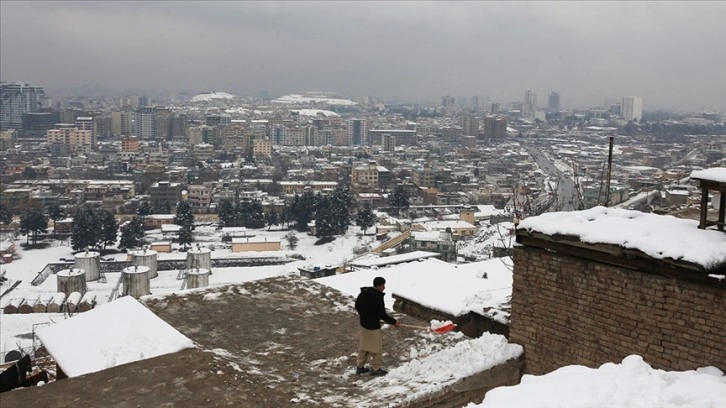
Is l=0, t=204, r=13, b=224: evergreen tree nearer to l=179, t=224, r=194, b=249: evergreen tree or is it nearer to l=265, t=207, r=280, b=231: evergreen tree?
l=179, t=224, r=194, b=249: evergreen tree

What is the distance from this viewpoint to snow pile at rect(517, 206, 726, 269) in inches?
136

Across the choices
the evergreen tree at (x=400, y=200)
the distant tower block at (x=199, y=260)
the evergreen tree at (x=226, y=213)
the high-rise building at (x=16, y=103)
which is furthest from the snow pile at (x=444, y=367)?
the high-rise building at (x=16, y=103)

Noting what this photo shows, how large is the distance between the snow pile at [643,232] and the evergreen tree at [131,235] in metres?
37.2

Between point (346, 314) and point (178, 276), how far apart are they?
90.6ft

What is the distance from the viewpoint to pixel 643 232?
12.4 ft

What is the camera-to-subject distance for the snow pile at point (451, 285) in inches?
222

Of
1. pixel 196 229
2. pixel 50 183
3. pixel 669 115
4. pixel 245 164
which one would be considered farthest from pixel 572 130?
pixel 50 183

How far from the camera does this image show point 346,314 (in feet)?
17.9

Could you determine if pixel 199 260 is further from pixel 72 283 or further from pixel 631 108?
pixel 631 108

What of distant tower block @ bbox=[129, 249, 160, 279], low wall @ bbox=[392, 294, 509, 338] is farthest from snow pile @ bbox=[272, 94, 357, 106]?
low wall @ bbox=[392, 294, 509, 338]

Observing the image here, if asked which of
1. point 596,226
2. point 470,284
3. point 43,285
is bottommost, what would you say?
point 43,285

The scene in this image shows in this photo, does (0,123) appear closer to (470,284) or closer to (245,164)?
(245,164)

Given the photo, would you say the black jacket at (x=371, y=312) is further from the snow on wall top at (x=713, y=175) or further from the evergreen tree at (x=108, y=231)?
the evergreen tree at (x=108, y=231)

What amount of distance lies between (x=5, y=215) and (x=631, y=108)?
72.0 metres
